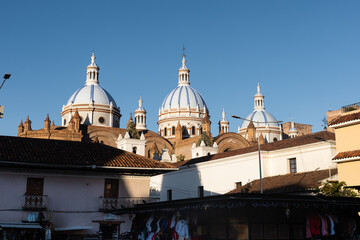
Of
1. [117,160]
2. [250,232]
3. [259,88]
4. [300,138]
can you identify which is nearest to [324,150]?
[300,138]

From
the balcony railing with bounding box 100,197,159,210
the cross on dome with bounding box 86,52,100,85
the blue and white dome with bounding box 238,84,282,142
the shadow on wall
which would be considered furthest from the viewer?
the blue and white dome with bounding box 238,84,282,142

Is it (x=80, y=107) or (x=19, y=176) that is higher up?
(x=80, y=107)

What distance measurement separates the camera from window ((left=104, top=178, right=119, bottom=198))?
2626 cm

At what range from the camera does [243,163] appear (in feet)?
134

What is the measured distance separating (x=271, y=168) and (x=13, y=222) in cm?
2204

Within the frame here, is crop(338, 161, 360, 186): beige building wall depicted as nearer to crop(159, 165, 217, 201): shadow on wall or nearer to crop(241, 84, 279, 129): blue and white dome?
crop(159, 165, 217, 201): shadow on wall

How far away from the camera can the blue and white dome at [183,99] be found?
94056mm

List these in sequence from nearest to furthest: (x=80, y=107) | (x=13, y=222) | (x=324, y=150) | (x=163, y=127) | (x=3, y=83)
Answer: (x=3, y=83) < (x=13, y=222) < (x=324, y=150) < (x=80, y=107) < (x=163, y=127)

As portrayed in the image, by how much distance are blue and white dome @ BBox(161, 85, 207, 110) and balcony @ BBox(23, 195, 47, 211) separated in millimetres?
69672

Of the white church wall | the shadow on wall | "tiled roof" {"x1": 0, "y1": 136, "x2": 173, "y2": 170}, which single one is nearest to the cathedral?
the shadow on wall

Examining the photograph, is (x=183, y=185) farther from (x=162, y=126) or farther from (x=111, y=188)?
(x=162, y=126)

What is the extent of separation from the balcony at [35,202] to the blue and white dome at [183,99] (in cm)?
6967

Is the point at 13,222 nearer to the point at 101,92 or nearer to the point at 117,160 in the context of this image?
the point at 117,160

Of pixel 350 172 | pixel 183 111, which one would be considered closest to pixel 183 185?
pixel 350 172
